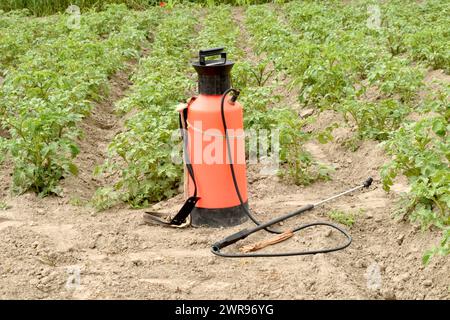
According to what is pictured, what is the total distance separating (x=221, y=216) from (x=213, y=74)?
0.90 m

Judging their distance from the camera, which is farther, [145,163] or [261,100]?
[261,100]

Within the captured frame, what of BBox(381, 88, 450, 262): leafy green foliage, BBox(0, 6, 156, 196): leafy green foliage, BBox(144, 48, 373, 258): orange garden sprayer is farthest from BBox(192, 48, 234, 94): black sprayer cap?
BBox(0, 6, 156, 196): leafy green foliage

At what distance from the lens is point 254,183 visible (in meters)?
5.58

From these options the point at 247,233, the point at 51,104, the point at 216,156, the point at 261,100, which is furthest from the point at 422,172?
the point at 51,104

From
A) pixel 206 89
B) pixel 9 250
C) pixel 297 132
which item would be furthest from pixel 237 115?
pixel 9 250

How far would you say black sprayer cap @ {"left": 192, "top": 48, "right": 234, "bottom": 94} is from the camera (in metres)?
4.51

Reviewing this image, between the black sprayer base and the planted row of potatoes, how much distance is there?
2.03 ft

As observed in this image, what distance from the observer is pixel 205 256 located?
4.23 m

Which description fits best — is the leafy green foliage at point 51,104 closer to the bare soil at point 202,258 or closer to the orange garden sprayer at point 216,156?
the bare soil at point 202,258

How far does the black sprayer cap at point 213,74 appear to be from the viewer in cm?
451

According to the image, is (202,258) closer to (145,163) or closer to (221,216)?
(221,216)

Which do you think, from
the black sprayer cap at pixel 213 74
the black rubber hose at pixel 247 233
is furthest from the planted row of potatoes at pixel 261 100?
the black sprayer cap at pixel 213 74

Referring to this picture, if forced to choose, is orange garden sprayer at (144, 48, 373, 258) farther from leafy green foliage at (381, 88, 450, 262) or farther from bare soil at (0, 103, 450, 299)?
leafy green foliage at (381, 88, 450, 262)

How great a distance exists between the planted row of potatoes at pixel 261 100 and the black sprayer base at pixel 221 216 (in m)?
0.62
